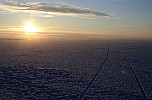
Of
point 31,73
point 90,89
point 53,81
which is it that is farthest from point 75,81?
point 31,73

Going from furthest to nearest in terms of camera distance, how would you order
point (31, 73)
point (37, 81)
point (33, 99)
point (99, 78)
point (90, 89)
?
point (31, 73), point (99, 78), point (37, 81), point (90, 89), point (33, 99)

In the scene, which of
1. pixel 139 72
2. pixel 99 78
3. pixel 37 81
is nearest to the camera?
pixel 37 81

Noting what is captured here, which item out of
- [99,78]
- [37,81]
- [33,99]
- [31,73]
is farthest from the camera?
[31,73]

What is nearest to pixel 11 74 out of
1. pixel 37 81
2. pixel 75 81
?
pixel 37 81

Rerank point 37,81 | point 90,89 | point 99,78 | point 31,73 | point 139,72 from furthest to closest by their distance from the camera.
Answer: point 139,72 → point 31,73 → point 99,78 → point 37,81 → point 90,89

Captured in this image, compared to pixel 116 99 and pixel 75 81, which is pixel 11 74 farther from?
pixel 116 99

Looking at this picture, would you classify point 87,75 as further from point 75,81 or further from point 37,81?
point 37,81

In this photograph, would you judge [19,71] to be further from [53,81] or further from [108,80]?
[108,80]

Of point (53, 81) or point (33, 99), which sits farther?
point (53, 81)

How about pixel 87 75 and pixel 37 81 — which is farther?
pixel 87 75
